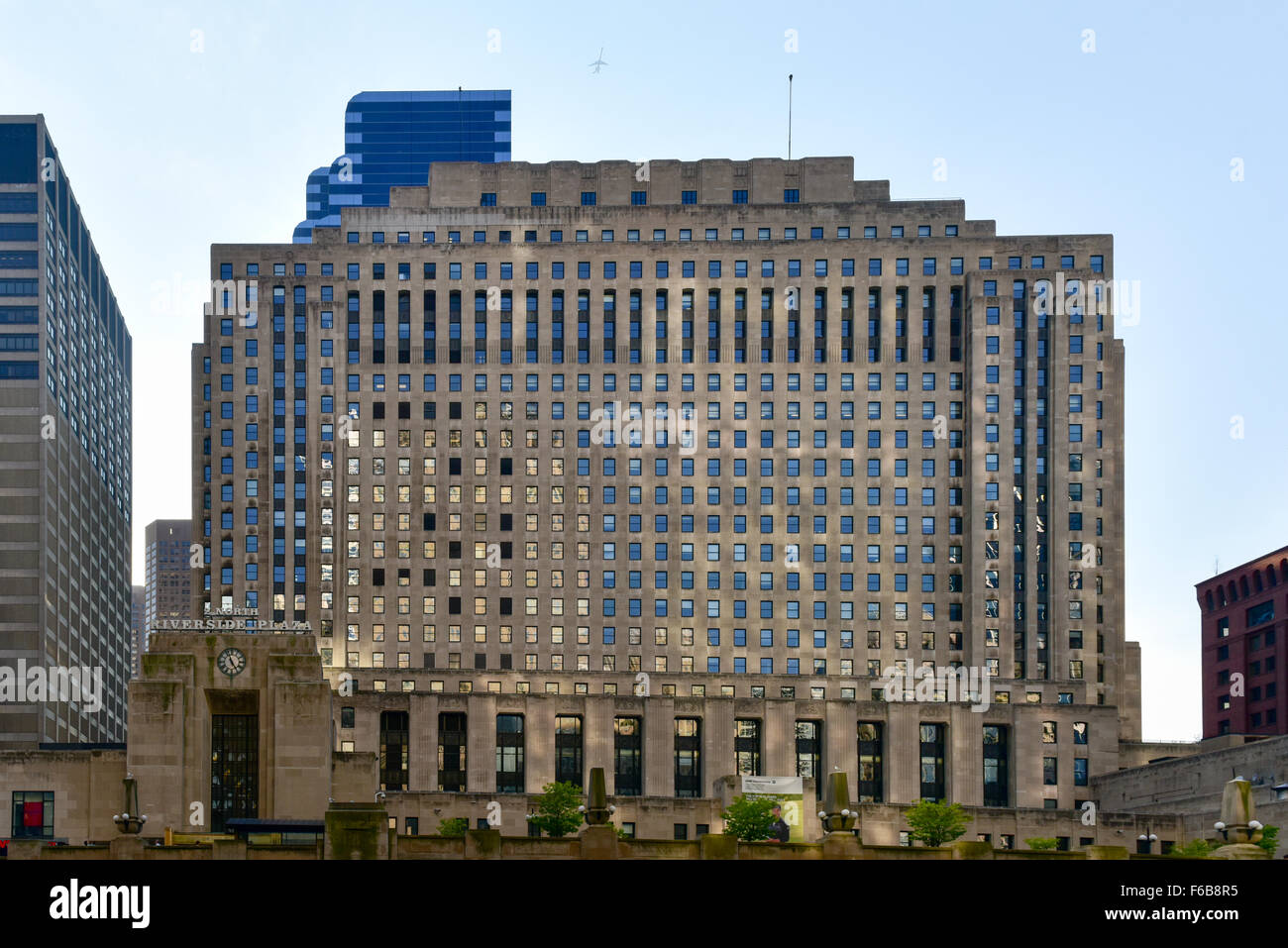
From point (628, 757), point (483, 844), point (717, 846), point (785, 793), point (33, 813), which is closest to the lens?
point (717, 846)

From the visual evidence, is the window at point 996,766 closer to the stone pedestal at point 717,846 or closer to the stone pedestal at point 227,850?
the stone pedestal at point 717,846

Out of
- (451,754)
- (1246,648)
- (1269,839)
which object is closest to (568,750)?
(451,754)

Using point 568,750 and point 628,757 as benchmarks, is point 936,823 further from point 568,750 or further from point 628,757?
point 568,750

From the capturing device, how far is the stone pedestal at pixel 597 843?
4878 centimetres

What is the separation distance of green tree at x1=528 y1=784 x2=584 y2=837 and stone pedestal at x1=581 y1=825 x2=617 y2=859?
62.7 metres

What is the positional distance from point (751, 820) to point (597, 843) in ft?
177

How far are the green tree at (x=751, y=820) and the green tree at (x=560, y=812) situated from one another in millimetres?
14650

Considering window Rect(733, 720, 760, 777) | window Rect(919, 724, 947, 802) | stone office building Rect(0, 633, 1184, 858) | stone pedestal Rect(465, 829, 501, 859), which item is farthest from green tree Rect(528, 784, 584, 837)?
stone pedestal Rect(465, 829, 501, 859)

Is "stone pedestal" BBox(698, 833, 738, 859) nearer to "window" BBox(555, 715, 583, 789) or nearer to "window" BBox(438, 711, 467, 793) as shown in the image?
"window" BBox(555, 715, 583, 789)

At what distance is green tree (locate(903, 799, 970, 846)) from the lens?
4461 inches

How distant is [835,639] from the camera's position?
15362 cm

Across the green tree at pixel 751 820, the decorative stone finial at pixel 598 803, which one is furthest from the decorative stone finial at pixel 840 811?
the green tree at pixel 751 820

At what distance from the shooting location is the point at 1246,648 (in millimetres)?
180125
